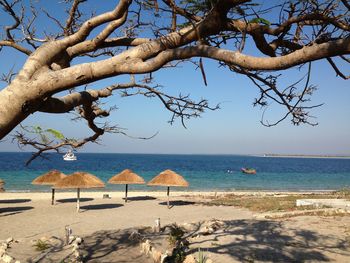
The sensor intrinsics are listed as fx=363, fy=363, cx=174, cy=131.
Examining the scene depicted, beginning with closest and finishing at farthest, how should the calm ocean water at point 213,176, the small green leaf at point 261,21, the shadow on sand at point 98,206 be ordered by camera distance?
the small green leaf at point 261,21 → the shadow on sand at point 98,206 → the calm ocean water at point 213,176

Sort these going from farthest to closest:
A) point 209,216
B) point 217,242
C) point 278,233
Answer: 1. point 209,216
2. point 278,233
3. point 217,242

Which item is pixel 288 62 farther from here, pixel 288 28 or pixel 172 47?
pixel 172 47

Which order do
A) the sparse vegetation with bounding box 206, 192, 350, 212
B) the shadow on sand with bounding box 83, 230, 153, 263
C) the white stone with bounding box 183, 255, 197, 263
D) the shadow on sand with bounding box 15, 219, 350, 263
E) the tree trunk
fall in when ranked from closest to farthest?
the tree trunk, the white stone with bounding box 183, 255, 197, 263, the shadow on sand with bounding box 15, 219, 350, 263, the shadow on sand with bounding box 83, 230, 153, 263, the sparse vegetation with bounding box 206, 192, 350, 212

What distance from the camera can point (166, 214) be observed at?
17391 mm

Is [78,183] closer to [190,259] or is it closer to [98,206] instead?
[98,206]

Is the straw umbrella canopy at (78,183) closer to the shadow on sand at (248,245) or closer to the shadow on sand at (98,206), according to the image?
the shadow on sand at (98,206)

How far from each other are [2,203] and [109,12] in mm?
20628

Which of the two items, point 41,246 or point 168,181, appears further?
point 168,181

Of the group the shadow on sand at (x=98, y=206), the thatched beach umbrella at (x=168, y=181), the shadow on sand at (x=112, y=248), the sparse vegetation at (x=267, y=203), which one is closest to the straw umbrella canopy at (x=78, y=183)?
the shadow on sand at (x=98, y=206)

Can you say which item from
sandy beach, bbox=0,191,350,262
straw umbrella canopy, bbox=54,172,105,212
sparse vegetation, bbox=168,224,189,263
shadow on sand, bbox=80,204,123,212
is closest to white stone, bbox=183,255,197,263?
sparse vegetation, bbox=168,224,189,263

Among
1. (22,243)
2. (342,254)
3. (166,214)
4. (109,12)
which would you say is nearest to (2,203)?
(166,214)

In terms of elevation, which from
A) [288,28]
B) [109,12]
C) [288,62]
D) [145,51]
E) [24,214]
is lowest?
[24,214]

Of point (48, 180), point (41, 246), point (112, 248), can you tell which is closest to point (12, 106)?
point (112, 248)

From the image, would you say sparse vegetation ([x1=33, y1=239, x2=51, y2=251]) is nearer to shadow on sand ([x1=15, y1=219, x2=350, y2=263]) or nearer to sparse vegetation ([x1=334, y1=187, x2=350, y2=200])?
shadow on sand ([x1=15, y1=219, x2=350, y2=263])
